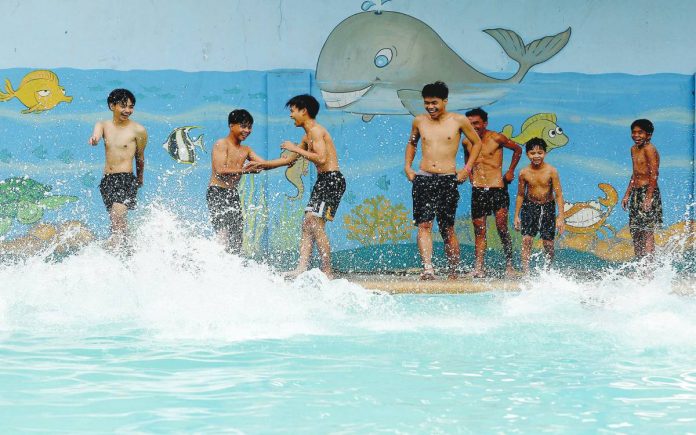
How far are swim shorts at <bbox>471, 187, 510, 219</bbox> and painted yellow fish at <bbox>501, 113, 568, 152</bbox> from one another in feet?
2.49

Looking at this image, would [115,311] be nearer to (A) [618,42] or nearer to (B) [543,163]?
(B) [543,163]

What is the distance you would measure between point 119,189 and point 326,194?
199 centimetres

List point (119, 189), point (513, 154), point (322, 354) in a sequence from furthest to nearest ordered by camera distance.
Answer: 1. point (513, 154)
2. point (119, 189)
3. point (322, 354)

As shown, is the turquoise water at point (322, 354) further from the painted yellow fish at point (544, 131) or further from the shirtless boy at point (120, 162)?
the painted yellow fish at point (544, 131)

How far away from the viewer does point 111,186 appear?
27.6 ft

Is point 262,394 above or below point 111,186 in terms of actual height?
below

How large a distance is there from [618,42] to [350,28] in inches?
115

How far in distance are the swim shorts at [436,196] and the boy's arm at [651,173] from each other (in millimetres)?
1857

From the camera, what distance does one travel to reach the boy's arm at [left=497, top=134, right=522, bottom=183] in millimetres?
9156

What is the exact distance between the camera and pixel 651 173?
8.44 m

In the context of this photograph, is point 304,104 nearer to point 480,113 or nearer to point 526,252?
point 480,113

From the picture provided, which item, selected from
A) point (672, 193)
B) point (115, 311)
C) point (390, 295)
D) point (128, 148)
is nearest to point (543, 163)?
point (672, 193)

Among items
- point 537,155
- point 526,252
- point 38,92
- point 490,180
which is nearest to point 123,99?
point 38,92

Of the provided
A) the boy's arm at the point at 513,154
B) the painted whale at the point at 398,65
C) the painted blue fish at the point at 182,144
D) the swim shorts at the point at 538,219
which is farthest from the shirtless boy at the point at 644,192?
the painted blue fish at the point at 182,144
